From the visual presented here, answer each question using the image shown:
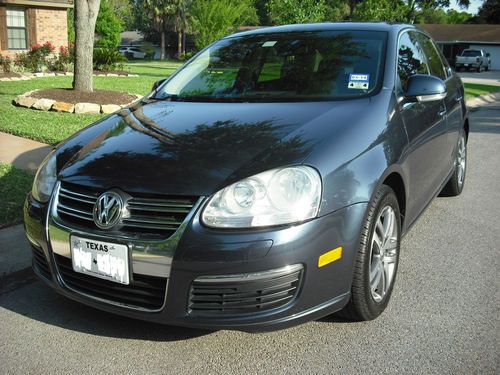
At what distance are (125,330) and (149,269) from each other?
67 cm

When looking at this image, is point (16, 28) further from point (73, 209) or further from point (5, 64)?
point (73, 209)

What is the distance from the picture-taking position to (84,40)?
1100 centimetres

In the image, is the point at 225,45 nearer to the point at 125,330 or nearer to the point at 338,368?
the point at 125,330

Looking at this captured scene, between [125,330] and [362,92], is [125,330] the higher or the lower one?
the lower one

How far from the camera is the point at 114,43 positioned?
40.7m

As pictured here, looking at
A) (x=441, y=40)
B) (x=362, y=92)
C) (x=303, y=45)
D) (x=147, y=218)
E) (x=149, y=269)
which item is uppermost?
(x=441, y=40)

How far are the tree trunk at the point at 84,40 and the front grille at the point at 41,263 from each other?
8769 millimetres

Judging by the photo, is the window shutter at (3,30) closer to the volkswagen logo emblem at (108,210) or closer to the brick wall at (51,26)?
the brick wall at (51,26)

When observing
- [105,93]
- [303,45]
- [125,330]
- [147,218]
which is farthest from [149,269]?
[105,93]

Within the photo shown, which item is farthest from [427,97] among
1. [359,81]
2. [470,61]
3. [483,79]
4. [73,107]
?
[470,61]

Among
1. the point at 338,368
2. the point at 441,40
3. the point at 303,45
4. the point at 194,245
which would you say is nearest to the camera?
the point at 194,245

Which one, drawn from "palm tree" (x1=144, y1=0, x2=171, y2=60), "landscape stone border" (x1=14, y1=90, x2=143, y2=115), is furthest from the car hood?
"palm tree" (x1=144, y1=0, x2=171, y2=60)

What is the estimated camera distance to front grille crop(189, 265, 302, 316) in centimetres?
238

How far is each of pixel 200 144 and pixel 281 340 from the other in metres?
1.11
